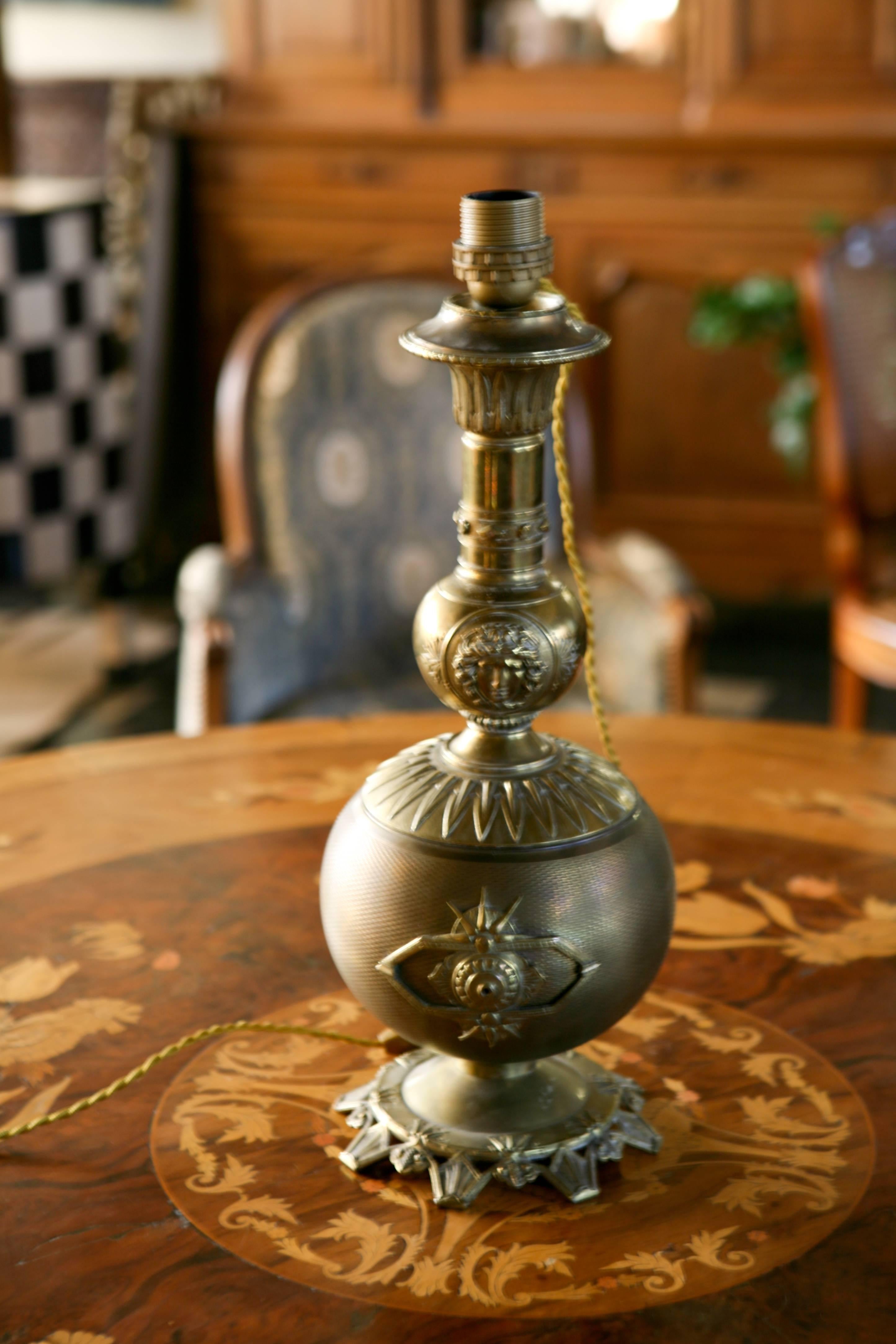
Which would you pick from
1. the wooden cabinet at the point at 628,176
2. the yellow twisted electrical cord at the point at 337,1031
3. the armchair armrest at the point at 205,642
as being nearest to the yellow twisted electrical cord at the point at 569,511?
the yellow twisted electrical cord at the point at 337,1031

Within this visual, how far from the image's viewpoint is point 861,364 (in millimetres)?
1828

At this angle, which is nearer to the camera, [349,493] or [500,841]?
[500,841]

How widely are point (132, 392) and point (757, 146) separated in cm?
123

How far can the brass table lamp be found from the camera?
0.60 metres

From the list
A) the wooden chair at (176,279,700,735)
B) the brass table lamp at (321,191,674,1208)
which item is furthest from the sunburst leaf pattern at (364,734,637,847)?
the wooden chair at (176,279,700,735)

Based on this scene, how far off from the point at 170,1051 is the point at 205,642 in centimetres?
78

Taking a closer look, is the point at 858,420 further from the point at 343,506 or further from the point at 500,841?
the point at 500,841

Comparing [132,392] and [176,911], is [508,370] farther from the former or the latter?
[132,392]

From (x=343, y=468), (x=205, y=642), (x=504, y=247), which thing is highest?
(x=504, y=247)

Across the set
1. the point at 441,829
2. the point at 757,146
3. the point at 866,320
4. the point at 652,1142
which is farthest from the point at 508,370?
the point at 757,146

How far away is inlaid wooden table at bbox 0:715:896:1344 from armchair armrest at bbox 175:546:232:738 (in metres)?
0.36

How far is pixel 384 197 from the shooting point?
2.96 metres

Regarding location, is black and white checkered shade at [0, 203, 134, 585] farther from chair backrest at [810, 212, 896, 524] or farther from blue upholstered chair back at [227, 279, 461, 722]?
chair backrest at [810, 212, 896, 524]

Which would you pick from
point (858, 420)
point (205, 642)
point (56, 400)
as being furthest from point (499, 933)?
point (56, 400)
